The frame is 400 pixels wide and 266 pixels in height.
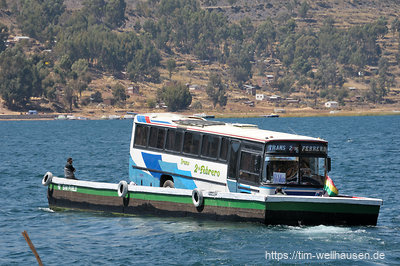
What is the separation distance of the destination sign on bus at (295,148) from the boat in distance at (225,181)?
0.02 m

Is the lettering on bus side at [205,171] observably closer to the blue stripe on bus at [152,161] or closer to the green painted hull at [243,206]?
the green painted hull at [243,206]

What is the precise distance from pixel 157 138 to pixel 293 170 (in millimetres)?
7071

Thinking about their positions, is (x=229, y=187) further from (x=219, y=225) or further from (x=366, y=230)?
(x=366, y=230)

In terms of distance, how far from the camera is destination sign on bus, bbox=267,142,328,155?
25984 millimetres

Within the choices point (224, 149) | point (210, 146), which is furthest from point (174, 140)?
point (224, 149)

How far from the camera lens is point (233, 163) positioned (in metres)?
27.3

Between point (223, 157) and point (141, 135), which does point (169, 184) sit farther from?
point (223, 157)

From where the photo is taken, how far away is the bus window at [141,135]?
104ft

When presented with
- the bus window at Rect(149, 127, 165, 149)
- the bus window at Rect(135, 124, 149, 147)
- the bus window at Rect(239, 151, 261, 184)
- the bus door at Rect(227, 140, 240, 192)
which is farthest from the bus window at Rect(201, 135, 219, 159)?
the bus window at Rect(135, 124, 149, 147)

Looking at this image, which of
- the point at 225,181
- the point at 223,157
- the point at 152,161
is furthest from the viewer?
the point at 152,161

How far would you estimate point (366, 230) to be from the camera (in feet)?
85.4

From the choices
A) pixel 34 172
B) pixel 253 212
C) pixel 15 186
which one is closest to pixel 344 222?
pixel 253 212

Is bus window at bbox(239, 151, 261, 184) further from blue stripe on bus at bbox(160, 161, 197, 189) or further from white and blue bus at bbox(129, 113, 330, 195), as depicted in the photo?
blue stripe on bus at bbox(160, 161, 197, 189)

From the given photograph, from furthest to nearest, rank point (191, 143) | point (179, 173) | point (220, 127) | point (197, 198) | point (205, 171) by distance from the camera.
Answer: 1. point (179, 173)
2. point (191, 143)
3. point (220, 127)
4. point (205, 171)
5. point (197, 198)
